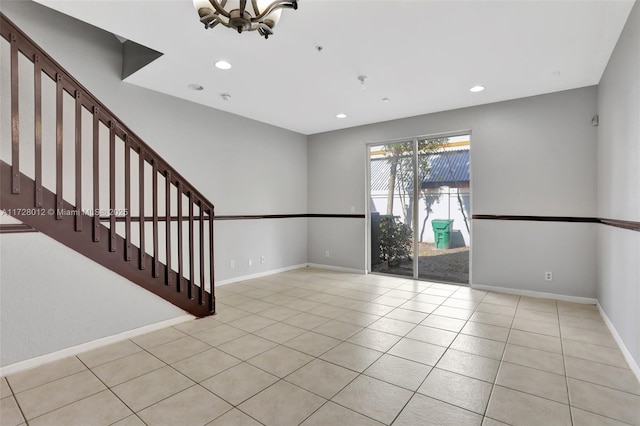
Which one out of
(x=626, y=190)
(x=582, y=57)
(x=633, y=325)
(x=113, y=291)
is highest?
(x=582, y=57)

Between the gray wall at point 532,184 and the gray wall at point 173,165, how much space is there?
2.52 meters

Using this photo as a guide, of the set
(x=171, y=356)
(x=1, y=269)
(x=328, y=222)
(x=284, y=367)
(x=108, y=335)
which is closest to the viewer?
(x=1, y=269)

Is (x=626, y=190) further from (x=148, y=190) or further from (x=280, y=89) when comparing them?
(x=148, y=190)

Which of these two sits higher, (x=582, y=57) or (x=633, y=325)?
Answer: (x=582, y=57)

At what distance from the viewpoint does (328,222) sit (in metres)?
6.00

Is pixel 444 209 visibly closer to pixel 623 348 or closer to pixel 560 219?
pixel 560 219

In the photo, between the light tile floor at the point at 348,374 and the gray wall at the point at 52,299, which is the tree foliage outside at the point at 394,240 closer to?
the light tile floor at the point at 348,374

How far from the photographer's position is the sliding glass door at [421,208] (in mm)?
4684

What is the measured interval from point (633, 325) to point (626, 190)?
1043 millimetres

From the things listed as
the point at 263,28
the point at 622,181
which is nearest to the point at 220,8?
the point at 263,28

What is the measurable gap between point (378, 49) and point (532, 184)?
2834mm

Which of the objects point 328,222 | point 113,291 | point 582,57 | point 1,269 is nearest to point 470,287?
point 328,222

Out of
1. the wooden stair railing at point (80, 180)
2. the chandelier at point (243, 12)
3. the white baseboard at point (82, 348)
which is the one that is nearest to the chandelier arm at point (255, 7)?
the chandelier at point (243, 12)

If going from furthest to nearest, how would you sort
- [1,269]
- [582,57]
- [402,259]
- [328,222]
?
[328,222], [402,259], [582,57], [1,269]
